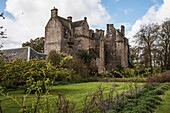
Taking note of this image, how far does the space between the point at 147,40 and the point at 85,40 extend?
1375 centimetres

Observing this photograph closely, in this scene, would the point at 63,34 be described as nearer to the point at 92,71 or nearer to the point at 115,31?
the point at 92,71

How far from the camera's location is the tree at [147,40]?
34.2 meters

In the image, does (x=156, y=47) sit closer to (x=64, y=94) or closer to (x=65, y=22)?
(x=65, y=22)

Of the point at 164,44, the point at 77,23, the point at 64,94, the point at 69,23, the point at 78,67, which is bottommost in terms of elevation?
the point at 64,94

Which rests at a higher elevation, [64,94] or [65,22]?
[65,22]

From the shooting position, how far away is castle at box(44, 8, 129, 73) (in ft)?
118

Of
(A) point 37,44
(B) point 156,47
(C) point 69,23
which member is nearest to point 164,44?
(B) point 156,47

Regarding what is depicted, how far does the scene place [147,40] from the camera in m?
35.0

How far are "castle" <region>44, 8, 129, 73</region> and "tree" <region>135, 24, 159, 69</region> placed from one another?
5708mm

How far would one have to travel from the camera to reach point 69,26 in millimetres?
38719

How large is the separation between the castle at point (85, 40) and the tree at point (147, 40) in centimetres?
571

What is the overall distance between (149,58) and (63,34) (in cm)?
1936

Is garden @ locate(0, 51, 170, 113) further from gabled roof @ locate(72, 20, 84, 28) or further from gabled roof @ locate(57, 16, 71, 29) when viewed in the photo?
gabled roof @ locate(72, 20, 84, 28)

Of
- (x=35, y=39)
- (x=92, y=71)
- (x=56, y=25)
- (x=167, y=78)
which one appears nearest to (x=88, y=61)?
(x=92, y=71)
